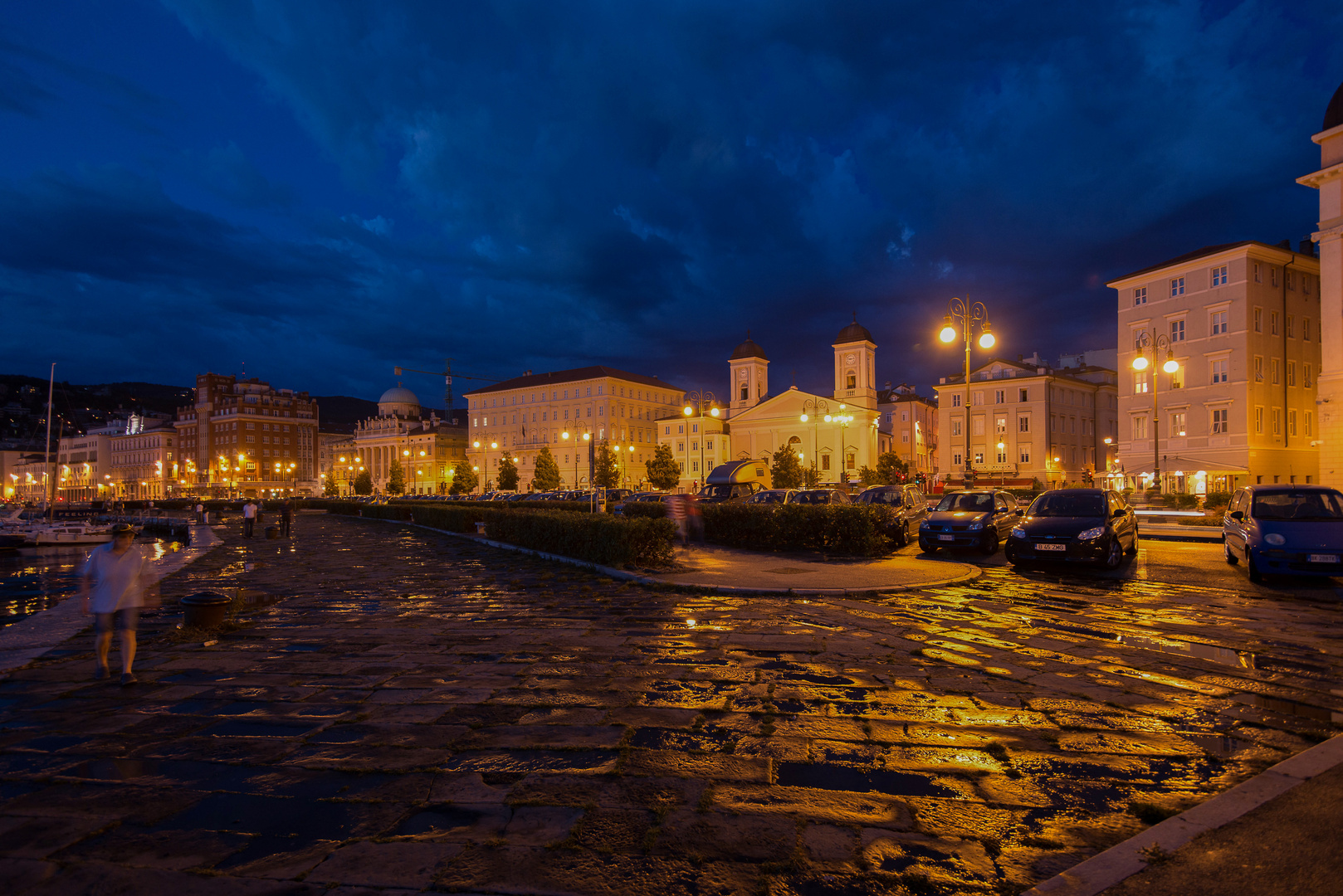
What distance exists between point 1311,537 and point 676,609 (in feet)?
34.8

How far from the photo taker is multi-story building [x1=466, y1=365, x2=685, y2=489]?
10769 centimetres

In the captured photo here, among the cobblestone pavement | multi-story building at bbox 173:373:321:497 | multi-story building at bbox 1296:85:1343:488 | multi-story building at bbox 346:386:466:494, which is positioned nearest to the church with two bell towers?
multi-story building at bbox 1296:85:1343:488

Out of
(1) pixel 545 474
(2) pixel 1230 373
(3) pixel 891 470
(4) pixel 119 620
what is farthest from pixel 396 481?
(4) pixel 119 620

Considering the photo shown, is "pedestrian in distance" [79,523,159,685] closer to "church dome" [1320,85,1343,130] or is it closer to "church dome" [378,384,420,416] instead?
"church dome" [1320,85,1343,130]

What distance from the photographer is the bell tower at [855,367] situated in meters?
87.0

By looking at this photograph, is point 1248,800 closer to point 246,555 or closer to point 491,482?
point 246,555

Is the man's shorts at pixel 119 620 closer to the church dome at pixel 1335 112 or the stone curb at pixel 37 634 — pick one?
the stone curb at pixel 37 634

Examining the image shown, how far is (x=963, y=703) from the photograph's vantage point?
17.8 ft

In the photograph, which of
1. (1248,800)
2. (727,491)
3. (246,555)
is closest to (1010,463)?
(727,491)

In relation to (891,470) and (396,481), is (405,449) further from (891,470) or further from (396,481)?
(891,470)

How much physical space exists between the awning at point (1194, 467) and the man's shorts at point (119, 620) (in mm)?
55393

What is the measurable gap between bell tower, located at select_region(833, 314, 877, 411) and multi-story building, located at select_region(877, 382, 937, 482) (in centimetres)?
775

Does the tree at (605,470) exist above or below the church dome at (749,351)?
below

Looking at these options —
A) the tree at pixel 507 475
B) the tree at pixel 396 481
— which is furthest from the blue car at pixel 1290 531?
the tree at pixel 396 481
